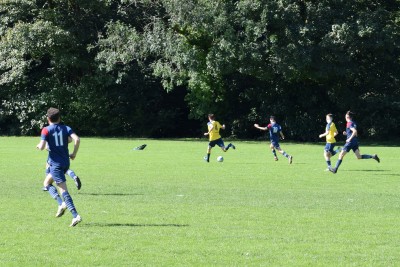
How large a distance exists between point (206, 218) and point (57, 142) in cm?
277

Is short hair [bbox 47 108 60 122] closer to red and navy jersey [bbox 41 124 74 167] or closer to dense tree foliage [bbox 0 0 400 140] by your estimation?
red and navy jersey [bbox 41 124 74 167]

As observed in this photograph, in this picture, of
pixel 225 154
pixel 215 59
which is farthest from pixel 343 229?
pixel 215 59

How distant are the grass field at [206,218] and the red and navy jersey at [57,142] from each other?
1.01 m

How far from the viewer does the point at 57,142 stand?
12.9 metres

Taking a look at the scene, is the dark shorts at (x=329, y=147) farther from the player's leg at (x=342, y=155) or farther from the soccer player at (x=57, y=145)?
the soccer player at (x=57, y=145)

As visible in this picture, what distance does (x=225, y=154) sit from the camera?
111ft

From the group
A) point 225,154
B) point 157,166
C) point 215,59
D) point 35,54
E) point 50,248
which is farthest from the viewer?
point 35,54

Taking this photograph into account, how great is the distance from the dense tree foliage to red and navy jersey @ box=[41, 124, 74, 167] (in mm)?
30448

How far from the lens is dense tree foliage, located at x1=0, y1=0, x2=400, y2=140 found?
43344mm

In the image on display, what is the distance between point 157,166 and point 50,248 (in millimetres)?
16008

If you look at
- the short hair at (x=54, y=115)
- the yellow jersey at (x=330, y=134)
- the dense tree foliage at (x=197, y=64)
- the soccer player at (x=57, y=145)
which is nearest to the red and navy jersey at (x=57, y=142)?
the soccer player at (x=57, y=145)

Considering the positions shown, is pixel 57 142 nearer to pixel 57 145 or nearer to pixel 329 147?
pixel 57 145

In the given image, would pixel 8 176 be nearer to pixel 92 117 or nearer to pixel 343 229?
pixel 343 229

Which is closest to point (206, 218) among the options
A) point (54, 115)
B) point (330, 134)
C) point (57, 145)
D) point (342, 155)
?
point (57, 145)
